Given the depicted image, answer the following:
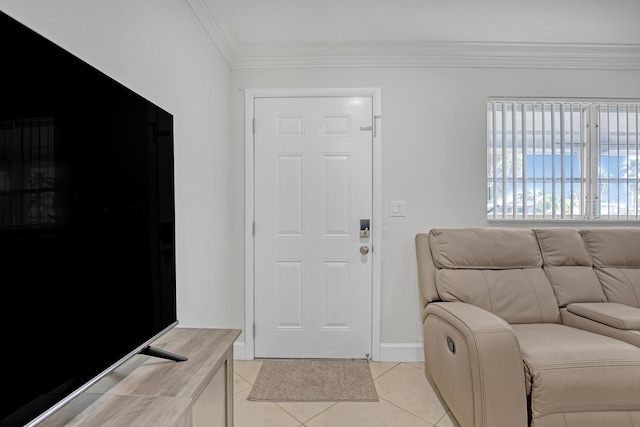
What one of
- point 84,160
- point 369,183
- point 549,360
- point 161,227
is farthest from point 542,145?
point 84,160

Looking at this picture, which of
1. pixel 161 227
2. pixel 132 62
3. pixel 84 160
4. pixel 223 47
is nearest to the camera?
pixel 84 160

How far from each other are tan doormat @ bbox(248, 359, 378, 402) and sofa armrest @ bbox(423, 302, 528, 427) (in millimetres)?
636

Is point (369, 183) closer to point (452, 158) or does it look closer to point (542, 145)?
point (452, 158)

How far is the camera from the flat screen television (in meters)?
0.63

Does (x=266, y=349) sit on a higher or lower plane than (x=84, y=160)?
lower

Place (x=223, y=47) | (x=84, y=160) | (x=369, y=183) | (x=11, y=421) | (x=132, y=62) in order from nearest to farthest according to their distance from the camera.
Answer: (x=11, y=421), (x=84, y=160), (x=132, y=62), (x=223, y=47), (x=369, y=183)

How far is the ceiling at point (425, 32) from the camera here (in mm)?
2066

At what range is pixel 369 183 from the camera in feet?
8.50

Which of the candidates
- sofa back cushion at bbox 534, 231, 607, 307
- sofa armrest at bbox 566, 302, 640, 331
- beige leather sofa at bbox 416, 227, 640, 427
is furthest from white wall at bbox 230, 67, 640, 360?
sofa armrest at bbox 566, 302, 640, 331

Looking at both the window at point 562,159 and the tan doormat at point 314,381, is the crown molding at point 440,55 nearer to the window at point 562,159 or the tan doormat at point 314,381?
the window at point 562,159

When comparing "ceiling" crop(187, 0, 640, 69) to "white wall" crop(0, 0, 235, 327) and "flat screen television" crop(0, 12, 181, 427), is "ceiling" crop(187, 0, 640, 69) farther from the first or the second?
"flat screen television" crop(0, 12, 181, 427)

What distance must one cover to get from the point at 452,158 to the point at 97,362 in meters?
2.49

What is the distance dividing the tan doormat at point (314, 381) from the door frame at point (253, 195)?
25 centimetres

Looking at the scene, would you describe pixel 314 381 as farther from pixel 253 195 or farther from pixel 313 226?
pixel 253 195
